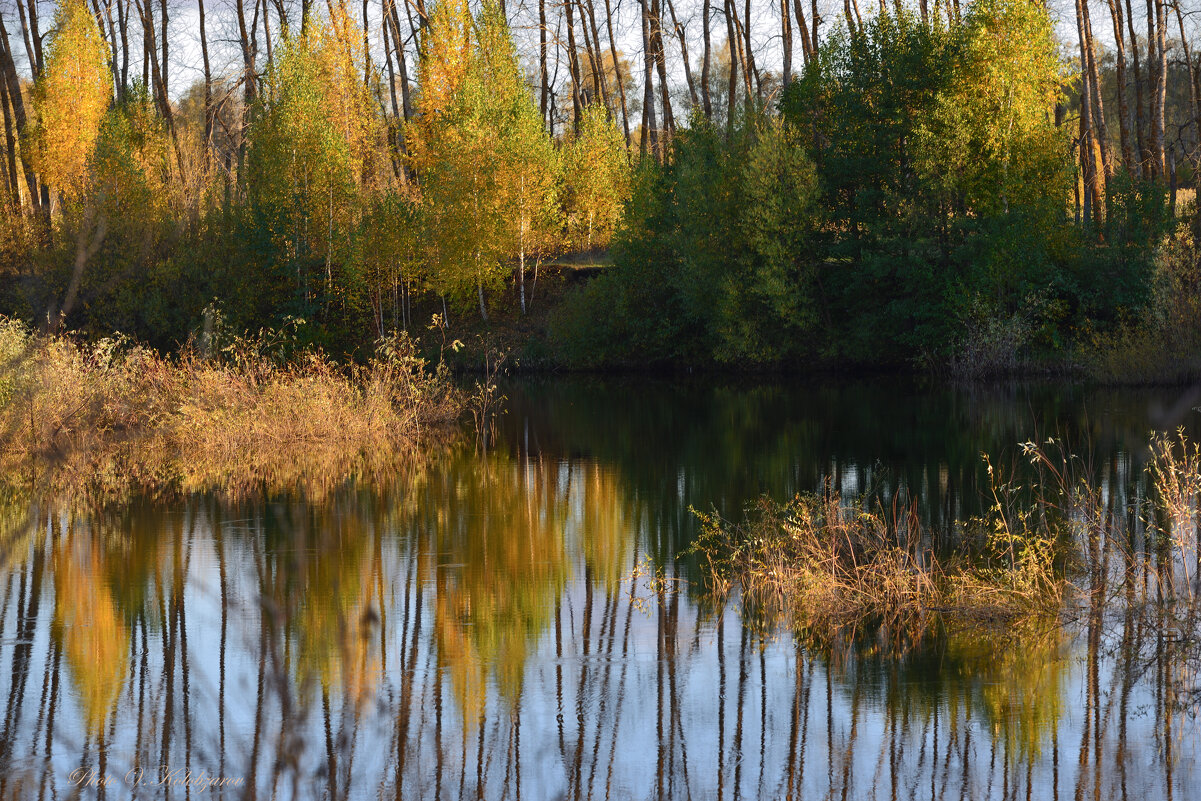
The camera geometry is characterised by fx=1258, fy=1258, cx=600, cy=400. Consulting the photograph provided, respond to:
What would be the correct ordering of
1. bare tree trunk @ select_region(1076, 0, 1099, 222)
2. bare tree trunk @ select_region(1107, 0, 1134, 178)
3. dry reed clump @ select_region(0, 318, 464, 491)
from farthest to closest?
bare tree trunk @ select_region(1076, 0, 1099, 222), bare tree trunk @ select_region(1107, 0, 1134, 178), dry reed clump @ select_region(0, 318, 464, 491)

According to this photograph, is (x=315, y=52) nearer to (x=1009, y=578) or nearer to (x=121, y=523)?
(x=121, y=523)

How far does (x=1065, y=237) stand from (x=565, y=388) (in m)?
13.7

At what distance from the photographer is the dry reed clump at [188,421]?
54.5 ft

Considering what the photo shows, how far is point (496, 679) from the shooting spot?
753 centimetres

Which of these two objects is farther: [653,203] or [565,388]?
[653,203]

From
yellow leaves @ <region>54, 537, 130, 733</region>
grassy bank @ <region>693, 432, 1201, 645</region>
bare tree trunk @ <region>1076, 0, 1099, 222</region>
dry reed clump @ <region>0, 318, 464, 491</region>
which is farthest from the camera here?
bare tree trunk @ <region>1076, 0, 1099, 222</region>

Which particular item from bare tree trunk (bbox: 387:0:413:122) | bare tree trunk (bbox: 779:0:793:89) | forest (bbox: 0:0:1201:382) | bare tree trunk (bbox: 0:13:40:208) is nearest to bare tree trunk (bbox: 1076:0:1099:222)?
forest (bbox: 0:0:1201:382)

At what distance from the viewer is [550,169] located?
41.9 metres

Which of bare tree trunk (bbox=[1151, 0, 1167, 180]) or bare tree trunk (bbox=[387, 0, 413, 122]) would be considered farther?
bare tree trunk (bbox=[387, 0, 413, 122])

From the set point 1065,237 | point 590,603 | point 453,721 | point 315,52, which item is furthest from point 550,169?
point 453,721

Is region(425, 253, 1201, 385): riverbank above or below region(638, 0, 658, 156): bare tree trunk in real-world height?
below

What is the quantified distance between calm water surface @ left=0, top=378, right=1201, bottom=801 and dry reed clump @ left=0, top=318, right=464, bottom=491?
291 centimetres

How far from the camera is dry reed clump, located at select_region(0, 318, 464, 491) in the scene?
16609mm

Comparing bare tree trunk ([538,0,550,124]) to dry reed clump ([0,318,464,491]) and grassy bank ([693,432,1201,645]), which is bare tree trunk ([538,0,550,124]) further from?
grassy bank ([693,432,1201,645])
